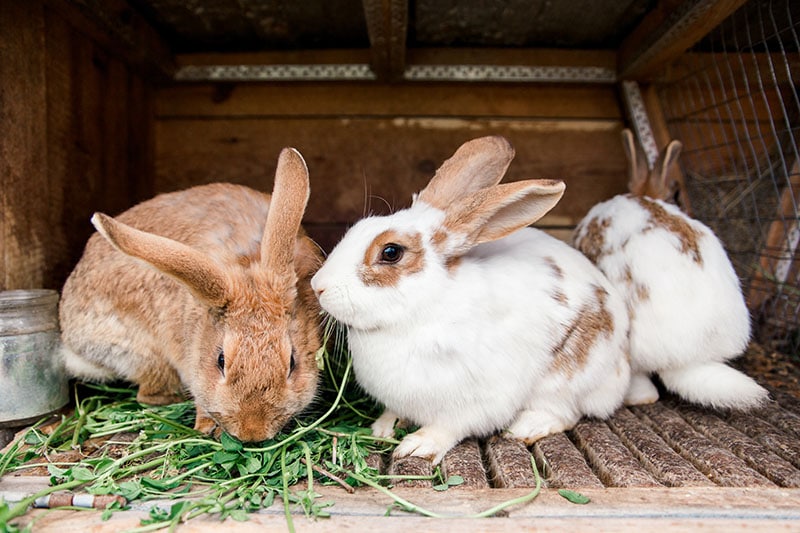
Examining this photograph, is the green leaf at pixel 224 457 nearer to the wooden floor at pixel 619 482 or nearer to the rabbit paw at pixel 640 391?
the wooden floor at pixel 619 482

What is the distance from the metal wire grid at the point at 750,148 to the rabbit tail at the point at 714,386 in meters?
0.87

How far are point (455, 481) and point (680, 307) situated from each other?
1.18m

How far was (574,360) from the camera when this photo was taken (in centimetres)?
218

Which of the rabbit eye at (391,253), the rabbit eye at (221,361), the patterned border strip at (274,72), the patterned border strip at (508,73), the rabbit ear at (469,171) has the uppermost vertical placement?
the patterned border strip at (274,72)

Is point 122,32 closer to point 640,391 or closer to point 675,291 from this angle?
point 675,291

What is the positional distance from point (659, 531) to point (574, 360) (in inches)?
30.2

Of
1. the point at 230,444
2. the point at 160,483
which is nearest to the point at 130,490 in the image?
the point at 160,483

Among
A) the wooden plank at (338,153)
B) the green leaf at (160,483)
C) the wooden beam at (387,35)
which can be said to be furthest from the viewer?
the wooden plank at (338,153)

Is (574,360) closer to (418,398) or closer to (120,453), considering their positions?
(418,398)

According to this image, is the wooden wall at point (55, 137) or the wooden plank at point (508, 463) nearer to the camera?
the wooden plank at point (508, 463)

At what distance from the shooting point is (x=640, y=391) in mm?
2533

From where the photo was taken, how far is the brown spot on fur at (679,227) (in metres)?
2.43

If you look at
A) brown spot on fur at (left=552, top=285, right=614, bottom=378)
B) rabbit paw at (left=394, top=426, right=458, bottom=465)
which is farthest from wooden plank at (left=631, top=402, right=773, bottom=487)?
rabbit paw at (left=394, top=426, right=458, bottom=465)

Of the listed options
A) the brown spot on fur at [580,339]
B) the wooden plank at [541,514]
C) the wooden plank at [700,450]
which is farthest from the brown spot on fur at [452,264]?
the wooden plank at [700,450]
